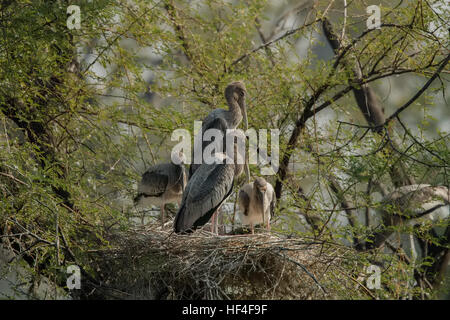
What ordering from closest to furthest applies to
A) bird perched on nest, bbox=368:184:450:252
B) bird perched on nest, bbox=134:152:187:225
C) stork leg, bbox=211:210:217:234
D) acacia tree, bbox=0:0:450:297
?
1. acacia tree, bbox=0:0:450:297
2. stork leg, bbox=211:210:217:234
3. bird perched on nest, bbox=134:152:187:225
4. bird perched on nest, bbox=368:184:450:252

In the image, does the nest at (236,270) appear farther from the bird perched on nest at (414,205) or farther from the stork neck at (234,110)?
the bird perched on nest at (414,205)

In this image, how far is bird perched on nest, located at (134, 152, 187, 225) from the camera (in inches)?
292

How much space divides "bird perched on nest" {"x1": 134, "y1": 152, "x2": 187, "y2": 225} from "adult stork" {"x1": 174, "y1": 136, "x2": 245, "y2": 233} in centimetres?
80

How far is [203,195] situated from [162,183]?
1.13m

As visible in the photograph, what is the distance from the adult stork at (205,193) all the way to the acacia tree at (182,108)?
0.62 metres

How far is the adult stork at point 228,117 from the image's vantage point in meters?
7.14

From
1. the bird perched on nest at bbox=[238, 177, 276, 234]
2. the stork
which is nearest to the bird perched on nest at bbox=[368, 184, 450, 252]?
the stork

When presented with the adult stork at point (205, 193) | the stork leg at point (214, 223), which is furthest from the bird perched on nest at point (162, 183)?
the adult stork at point (205, 193)

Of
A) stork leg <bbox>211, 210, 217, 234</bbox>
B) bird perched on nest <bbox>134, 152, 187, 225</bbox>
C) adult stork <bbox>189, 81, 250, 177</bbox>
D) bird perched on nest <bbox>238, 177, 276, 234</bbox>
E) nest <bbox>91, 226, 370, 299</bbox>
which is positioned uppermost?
adult stork <bbox>189, 81, 250, 177</bbox>

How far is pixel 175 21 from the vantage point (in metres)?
8.93

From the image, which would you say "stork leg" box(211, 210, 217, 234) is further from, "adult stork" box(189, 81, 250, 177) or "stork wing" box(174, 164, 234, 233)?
"adult stork" box(189, 81, 250, 177)

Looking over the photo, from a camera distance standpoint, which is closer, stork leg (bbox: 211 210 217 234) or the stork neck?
stork leg (bbox: 211 210 217 234)
